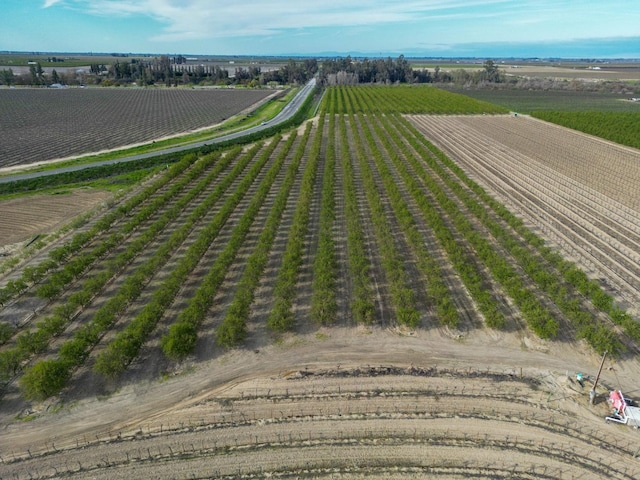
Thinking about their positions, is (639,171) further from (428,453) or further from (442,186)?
(428,453)

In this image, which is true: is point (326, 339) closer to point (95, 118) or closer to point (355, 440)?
point (355, 440)

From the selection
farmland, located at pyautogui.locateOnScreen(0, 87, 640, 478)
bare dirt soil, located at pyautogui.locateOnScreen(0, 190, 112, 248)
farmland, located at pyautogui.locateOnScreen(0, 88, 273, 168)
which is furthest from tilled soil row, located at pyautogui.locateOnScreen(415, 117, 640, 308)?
farmland, located at pyautogui.locateOnScreen(0, 88, 273, 168)

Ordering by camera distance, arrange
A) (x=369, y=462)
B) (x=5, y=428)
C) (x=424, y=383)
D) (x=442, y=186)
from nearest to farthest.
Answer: (x=369, y=462) < (x=5, y=428) < (x=424, y=383) < (x=442, y=186)

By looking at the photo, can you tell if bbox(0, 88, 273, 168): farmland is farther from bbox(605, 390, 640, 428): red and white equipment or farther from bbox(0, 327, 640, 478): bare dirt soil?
bbox(605, 390, 640, 428): red and white equipment

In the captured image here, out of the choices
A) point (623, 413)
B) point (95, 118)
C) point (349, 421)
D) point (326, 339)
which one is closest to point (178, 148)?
point (95, 118)

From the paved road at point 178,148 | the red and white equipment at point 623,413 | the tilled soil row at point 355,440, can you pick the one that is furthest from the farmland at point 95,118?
the red and white equipment at point 623,413

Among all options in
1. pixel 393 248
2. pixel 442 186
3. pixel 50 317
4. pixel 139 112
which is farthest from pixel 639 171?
pixel 139 112

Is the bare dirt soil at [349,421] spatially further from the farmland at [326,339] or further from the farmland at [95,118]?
the farmland at [95,118]

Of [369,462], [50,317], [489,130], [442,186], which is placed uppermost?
[489,130]
